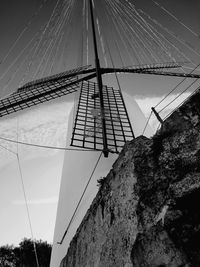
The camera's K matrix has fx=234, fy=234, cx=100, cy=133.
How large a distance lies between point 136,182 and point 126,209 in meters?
0.25

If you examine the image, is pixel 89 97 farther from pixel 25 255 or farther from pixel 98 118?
pixel 25 255

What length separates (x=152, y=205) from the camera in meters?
1.79

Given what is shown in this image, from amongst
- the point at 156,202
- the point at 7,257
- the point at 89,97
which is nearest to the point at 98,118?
the point at 89,97

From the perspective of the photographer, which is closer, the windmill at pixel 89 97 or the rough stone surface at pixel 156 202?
the rough stone surface at pixel 156 202

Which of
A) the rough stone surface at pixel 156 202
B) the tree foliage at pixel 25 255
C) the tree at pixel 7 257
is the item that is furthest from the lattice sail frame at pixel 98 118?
the tree at pixel 7 257

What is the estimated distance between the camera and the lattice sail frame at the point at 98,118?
650cm

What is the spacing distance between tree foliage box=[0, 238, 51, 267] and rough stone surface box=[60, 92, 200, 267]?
73.3ft

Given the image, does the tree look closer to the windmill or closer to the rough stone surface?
the windmill

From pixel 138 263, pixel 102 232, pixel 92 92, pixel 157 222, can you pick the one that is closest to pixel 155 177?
pixel 157 222

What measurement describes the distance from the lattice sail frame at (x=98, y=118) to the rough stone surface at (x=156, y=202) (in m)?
3.93

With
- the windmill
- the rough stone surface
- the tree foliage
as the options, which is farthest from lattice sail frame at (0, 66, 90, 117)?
the tree foliage

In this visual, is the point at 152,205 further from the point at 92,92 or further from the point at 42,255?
the point at 42,255

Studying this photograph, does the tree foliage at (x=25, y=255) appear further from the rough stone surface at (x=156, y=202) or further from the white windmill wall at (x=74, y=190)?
the rough stone surface at (x=156, y=202)

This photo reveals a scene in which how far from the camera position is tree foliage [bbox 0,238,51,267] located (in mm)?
22031
